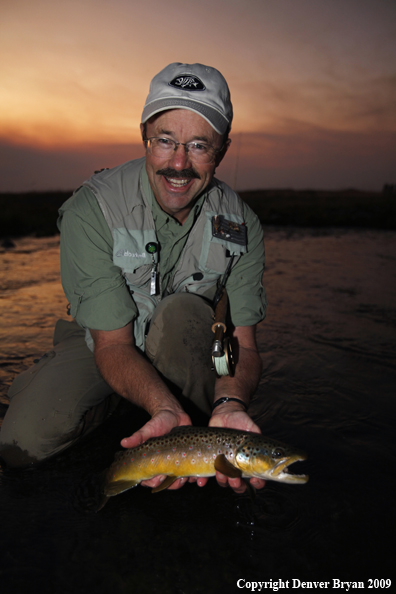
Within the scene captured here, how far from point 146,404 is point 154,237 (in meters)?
1.34

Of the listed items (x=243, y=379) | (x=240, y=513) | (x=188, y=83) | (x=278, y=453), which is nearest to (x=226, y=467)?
(x=278, y=453)

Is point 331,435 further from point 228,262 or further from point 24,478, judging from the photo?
point 24,478

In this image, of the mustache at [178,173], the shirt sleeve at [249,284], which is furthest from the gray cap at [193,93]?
the shirt sleeve at [249,284]

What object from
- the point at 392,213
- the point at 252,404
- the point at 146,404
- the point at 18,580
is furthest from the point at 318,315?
the point at 392,213

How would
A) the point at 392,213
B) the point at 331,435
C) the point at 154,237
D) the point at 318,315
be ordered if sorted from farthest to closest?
the point at 392,213
the point at 318,315
the point at 331,435
the point at 154,237

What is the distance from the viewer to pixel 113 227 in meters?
3.37

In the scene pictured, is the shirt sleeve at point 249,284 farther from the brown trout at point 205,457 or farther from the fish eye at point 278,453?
the fish eye at point 278,453

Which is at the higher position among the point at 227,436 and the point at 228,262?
the point at 228,262

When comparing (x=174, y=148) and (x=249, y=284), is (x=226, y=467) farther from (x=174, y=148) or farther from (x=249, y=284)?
(x=174, y=148)

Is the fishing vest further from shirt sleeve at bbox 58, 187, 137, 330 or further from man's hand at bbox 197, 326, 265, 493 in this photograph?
man's hand at bbox 197, 326, 265, 493

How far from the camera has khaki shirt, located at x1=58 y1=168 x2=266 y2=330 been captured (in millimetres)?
3199

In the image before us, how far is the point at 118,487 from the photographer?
2.62 m

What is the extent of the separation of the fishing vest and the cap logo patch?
0.69 meters

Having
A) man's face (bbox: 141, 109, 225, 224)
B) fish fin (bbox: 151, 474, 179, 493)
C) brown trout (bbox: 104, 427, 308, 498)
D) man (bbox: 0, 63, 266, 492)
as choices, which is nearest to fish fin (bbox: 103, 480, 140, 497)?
brown trout (bbox: 104, 427, 308, 498)
